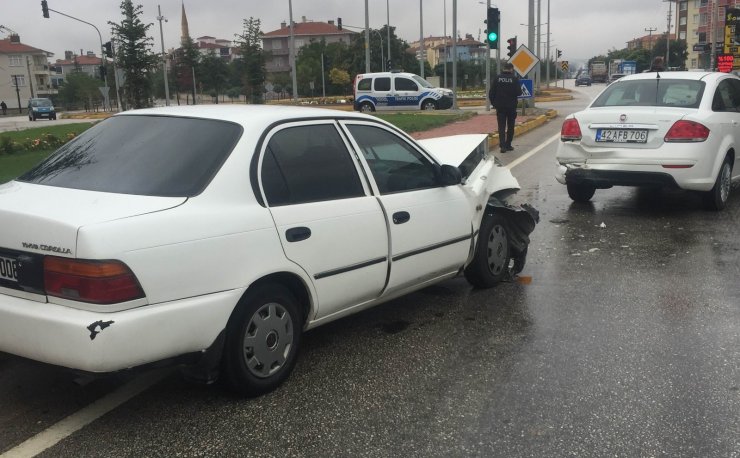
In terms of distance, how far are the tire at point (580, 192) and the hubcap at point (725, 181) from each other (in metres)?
1.54

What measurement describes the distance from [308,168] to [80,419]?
5.75 feet

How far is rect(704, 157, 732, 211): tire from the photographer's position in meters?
8.20

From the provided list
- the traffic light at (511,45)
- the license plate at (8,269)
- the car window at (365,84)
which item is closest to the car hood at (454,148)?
the license plate at (8,269)

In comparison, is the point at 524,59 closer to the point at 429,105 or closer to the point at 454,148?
the point at 429,105

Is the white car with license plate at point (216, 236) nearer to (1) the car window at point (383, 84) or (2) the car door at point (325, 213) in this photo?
(2) the car door at point (325, 213)

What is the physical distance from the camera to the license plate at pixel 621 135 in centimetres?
792

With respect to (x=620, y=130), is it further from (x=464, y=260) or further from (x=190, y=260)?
(x=190, y=260)

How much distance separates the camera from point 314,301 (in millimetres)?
3859

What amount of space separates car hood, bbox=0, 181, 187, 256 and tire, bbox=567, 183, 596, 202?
691cm

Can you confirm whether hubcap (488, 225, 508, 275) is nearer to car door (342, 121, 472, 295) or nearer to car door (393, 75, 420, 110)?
car door (342, 121, 472, 295)

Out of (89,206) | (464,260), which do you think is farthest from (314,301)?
(464,260)

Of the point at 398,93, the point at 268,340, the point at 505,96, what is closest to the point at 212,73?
the point at 398,93

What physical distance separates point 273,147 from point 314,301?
0.87m

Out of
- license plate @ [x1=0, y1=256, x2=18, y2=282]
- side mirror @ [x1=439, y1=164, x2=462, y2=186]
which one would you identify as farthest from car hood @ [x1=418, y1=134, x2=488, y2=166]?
license plate @ [x1=0, y1=256, x2=18, y2=282]
